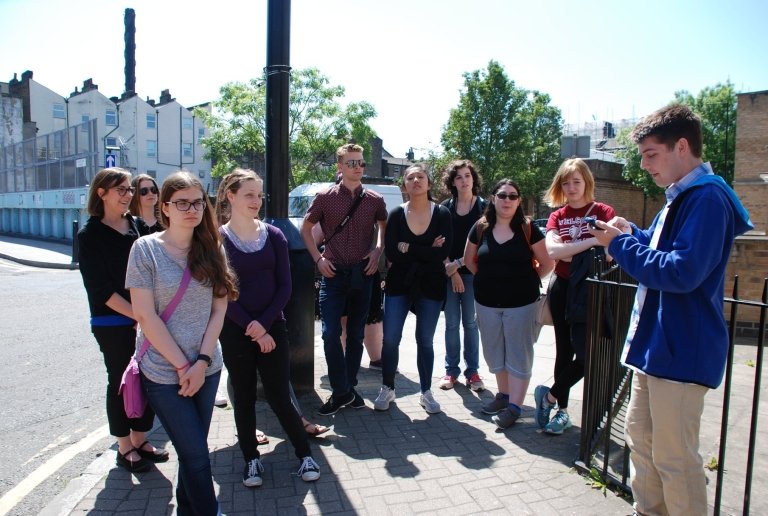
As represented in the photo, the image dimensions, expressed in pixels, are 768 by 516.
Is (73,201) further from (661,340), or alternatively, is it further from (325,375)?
(661,340)

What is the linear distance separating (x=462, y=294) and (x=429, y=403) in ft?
3.73

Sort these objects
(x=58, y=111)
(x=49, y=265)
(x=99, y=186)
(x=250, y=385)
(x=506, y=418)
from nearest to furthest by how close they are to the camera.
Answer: (x=250, y=385) → (x=99, y=186) → (x=506, y=418) → (x=49, y=265) → (x=58, y=111)

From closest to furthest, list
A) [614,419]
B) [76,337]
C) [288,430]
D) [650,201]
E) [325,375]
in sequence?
[288,430] → [614,419] → [325,375] → [76,337] → [650,201]

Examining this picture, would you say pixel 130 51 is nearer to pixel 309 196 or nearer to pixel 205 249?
pixel 309 196

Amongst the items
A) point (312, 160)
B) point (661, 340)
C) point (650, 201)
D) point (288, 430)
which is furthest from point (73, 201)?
point (650, 201)

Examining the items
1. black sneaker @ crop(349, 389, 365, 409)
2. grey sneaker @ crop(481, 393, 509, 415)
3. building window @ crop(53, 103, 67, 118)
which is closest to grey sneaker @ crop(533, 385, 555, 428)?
grey sneaker @ crop(481, 393, 509, 415)

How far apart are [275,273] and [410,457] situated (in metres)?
1.51

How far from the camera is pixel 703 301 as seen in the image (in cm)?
229

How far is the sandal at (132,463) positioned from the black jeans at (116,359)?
0.14 m

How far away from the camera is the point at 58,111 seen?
48750mm

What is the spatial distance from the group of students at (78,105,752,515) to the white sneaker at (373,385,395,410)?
16 mm

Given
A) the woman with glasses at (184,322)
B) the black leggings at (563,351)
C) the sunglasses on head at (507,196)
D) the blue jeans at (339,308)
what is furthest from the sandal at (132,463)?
the sunglasses on head at (507,196)

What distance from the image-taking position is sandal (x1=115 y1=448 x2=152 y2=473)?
131 inches

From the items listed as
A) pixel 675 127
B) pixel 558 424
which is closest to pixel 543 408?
pixel 558 424
